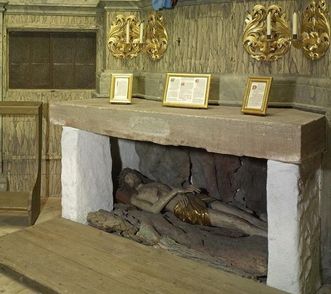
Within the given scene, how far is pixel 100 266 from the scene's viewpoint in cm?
271

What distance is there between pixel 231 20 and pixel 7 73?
7.60 feet

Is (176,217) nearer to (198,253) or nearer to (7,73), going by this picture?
(198,253)

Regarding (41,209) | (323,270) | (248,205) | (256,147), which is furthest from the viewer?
(41,209)

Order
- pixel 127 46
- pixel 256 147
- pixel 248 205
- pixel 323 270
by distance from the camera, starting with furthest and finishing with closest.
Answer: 1. pixel 127 46
2. pixel 248 205
3. pixel 323 270
4. pixel 256 147

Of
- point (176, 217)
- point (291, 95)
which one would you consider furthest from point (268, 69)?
point (176, 217)

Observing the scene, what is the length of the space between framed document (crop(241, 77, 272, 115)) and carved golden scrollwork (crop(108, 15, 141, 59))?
4.81ft

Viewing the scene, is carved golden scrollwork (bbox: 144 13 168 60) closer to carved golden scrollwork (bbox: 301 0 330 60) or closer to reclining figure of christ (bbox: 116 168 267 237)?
reclining figure of christ (bbox: 116 168 267 237)

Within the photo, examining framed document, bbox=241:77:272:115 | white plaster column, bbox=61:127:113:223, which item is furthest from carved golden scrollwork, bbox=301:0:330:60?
white plaster column, bbox=61:127:113:223

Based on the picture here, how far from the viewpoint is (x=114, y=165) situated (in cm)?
407

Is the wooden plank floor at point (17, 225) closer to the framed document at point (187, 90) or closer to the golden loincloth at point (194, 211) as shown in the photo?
the golden loincloth at point (194, 211)

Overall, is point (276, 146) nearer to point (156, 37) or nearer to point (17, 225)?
point (156, 37)

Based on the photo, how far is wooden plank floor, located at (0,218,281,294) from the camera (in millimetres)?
2457

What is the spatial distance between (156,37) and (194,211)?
1.36 meters

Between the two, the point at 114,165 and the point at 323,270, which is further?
the point at 114,165
